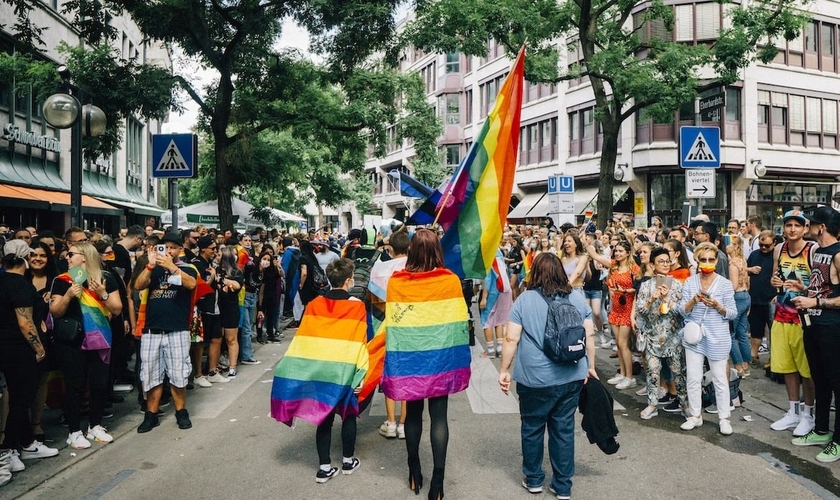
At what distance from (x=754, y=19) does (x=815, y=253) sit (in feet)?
49.3

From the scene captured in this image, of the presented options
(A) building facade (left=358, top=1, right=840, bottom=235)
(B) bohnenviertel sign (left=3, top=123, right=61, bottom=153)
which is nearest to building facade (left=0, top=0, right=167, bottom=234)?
(B) bohnenviertel sign (left=3, top=123, right=61, bottom=153)

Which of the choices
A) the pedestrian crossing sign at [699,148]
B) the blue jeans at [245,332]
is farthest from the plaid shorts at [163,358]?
the pedestrian crossing sign at [699,148]

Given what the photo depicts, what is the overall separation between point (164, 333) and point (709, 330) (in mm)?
5266

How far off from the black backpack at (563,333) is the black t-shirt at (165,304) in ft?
12.4

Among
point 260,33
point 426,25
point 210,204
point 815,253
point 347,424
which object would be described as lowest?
point 347,424

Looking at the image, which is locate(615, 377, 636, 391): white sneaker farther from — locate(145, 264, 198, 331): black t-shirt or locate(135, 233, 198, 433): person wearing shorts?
locate(145, 264, 198, 331): black t-shirt

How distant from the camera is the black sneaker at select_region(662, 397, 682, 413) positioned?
762 cm

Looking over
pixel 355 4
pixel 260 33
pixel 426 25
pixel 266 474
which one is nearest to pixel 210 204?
pixel 260 33

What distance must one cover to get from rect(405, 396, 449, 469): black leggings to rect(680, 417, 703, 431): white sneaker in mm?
2904

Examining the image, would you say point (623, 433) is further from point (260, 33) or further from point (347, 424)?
point (260, 33)

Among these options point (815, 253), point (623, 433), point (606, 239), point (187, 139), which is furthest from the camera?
point (606, 239)

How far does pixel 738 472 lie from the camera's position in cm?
570

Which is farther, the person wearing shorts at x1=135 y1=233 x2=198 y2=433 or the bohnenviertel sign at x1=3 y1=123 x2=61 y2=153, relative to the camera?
the bohnenviertel sign at x1=3 y1=123 x2=61 y2=153

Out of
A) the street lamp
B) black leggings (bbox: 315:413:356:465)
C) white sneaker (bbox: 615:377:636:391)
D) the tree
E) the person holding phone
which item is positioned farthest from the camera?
the tree
